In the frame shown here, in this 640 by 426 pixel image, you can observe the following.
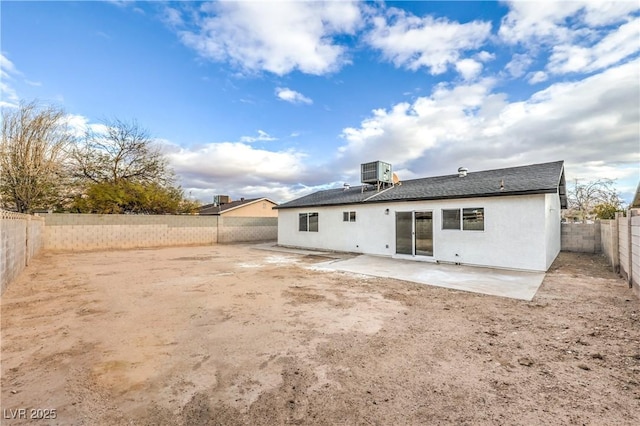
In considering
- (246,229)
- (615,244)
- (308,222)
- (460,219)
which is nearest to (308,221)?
(308,222)

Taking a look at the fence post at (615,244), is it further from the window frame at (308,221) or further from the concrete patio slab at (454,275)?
the window frame at (308,221)

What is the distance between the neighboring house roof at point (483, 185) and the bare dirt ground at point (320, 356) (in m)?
3.08

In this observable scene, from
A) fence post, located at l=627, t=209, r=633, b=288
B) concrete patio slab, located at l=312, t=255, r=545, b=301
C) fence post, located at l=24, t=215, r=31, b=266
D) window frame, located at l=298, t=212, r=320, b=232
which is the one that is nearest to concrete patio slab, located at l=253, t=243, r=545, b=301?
concrete patio slab, located at l=312, t=255, r=545, b=301

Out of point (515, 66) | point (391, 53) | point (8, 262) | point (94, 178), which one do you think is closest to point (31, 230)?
point (8, 262)

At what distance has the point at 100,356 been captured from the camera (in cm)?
291

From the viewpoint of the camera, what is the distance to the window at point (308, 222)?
44.8 ft

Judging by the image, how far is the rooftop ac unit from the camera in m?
12.5

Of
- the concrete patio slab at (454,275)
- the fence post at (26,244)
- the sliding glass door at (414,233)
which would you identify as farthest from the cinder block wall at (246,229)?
the sliding glass door at (414,233)

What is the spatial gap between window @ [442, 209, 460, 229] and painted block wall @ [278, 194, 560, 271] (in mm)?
143

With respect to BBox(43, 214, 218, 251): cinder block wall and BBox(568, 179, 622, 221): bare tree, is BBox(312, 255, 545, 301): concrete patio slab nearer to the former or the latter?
BBox(43, 214, 218, 251): cinder block wall

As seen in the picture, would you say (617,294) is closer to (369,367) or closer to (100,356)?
(369,367)

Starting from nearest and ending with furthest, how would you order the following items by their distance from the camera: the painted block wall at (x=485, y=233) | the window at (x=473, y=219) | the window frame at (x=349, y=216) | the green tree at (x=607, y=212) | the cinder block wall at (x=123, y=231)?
the painted block wall at (x=485, y=233)
the window at (x=473, y=219)
the window frame at (x=349, y=216)
the cinder block wall at (x=123, y=231)
the green tree at (x=607, y=212)

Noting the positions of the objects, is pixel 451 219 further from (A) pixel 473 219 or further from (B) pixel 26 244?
(B) pixel 26 244

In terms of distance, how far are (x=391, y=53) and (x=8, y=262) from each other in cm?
1207
